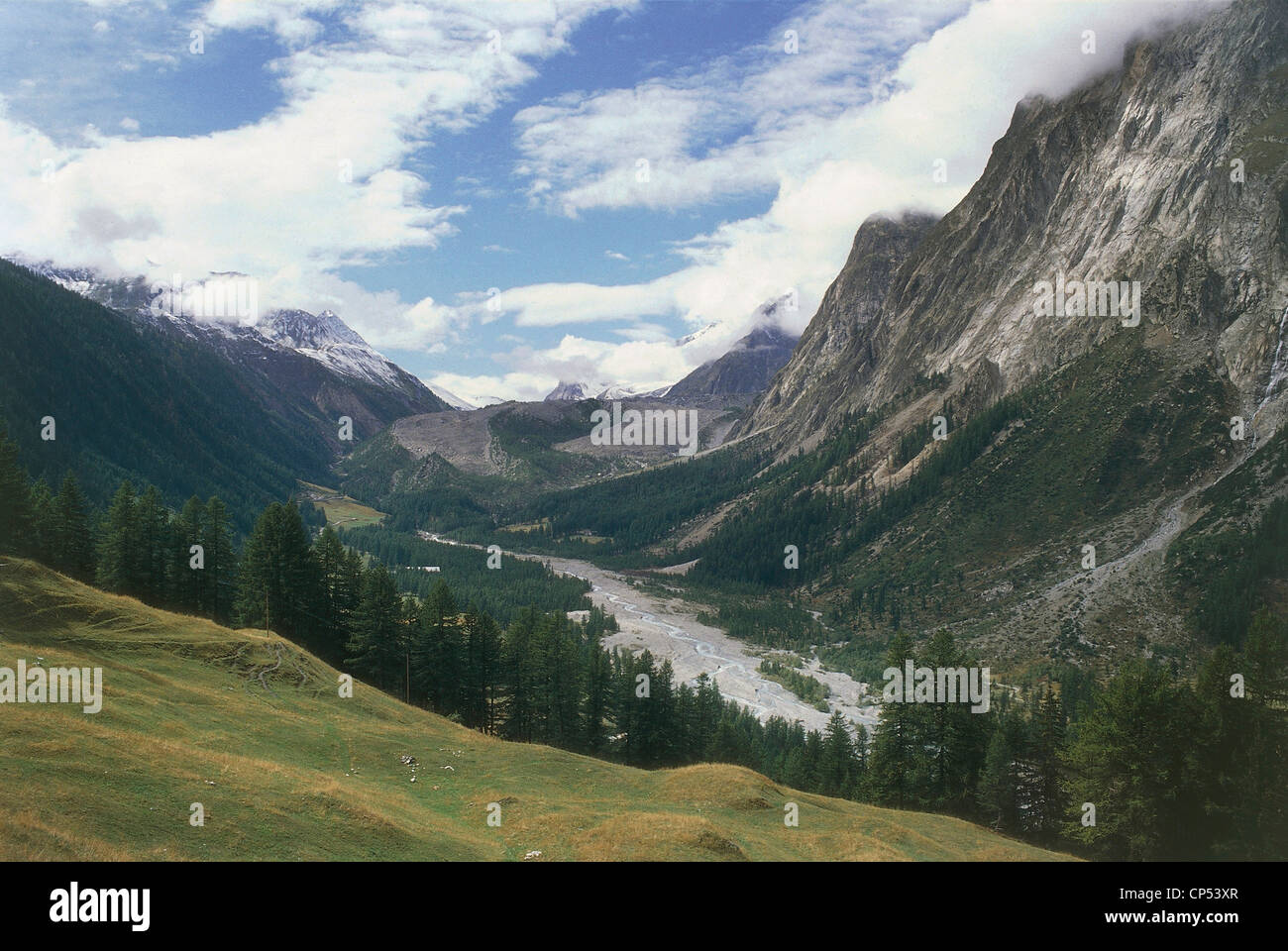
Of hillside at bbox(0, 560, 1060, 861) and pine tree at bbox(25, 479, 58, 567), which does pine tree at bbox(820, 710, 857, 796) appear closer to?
hillside at bbox(0, 560, 1060, 861)

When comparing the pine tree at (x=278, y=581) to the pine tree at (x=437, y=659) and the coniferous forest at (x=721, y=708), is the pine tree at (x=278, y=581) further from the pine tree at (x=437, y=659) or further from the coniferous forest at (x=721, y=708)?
the pine tree at (x=437, y=659)

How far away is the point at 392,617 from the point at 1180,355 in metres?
148

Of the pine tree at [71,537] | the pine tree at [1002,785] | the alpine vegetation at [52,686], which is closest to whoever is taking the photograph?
the alpine vegetation at [52,686]

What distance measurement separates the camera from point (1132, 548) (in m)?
119

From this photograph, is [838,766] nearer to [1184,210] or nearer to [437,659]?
[437,659]

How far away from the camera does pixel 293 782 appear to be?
95.2 feet

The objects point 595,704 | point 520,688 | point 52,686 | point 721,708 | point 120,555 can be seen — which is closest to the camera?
point 52,686

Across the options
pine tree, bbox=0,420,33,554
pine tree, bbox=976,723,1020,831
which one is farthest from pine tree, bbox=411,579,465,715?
pine tree, bbox=976,723,1020,831

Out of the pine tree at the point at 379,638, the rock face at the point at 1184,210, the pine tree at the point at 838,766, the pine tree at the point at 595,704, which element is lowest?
the pine tree at the point at 838,766

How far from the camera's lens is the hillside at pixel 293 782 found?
73.2ft

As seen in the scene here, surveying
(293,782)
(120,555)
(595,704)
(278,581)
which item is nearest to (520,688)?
(595,704)

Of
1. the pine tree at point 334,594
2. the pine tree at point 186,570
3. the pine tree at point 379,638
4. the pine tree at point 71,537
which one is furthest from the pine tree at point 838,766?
the pine tree at point 71,537

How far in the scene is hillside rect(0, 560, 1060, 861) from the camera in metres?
22.3
